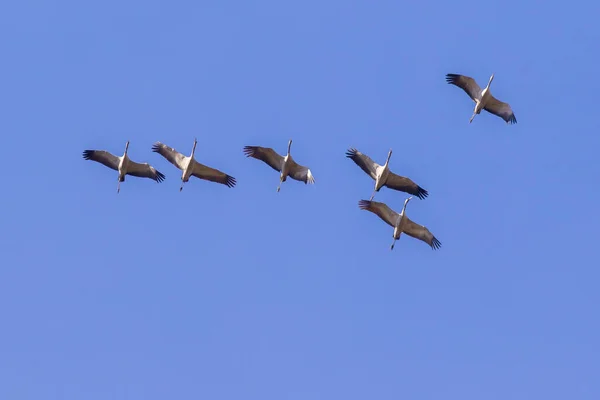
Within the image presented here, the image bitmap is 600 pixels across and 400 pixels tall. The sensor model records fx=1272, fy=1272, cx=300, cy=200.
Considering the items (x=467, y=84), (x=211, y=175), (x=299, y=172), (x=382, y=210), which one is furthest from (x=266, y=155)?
(x=467, y=84)

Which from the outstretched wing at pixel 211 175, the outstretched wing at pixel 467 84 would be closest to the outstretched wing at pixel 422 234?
the outstretched wing at pixel 467 84

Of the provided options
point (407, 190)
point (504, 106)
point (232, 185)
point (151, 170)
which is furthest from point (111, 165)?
point (504, 106)

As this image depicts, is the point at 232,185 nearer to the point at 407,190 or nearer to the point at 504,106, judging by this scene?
the point at 407,190

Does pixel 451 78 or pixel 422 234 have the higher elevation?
pixel 451 78

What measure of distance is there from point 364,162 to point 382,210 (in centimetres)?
196

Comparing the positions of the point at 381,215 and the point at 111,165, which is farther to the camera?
the point at 111,165

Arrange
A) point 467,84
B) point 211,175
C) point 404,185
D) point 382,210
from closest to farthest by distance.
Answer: point 382,210 → point 404,185 → point 467,84 → point 211,175

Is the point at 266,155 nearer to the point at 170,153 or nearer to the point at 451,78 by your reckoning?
the point at 170,153

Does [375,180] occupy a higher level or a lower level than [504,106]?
lower

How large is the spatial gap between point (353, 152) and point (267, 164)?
3.54 m

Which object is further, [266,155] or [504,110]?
[504,110]

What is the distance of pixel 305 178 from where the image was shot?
48469 mm

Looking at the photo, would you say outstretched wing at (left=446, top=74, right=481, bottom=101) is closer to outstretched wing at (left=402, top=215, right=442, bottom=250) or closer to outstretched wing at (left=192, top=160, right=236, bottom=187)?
outstretched wing at (left=402, top=215, right=442, bottom=250)

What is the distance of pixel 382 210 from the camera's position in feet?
157
